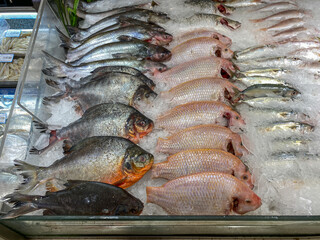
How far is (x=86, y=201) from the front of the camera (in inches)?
59.6

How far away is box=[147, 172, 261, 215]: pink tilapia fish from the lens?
5.04ft

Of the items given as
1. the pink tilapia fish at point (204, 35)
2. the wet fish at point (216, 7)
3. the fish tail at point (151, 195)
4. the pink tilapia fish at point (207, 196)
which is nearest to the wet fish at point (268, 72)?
the pink tilapia fish at point (204, 35)

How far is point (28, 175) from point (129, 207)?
679 mm

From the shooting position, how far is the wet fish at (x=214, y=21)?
2931mm

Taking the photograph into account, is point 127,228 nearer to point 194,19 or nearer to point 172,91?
point 172,91

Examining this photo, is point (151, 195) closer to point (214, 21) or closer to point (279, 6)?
point (214, 21)

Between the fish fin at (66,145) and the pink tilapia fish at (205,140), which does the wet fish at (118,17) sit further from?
the pink tilapia fish at (205,140)

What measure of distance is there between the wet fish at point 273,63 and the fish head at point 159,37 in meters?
0.72

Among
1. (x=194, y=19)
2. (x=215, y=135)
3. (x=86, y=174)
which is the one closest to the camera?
(x=86, y=174)

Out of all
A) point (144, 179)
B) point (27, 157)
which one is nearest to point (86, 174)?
point (144, 179)

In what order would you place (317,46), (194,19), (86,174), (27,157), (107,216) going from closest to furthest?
(107,216) → (86,174) → (27,157) → (317,46) → (194,19)

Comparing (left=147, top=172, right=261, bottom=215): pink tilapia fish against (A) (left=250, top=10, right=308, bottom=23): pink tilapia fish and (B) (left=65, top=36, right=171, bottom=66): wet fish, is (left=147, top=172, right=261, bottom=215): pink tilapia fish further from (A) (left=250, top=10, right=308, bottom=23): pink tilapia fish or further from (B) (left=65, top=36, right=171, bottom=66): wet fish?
(A) (left=250, top=10, right=308, bottom=23): pink tilapia fish

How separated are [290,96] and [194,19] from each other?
127 centimetres

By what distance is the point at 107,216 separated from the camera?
136 cm
